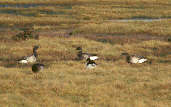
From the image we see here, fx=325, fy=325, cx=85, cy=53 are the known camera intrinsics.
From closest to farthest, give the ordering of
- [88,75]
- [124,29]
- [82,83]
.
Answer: [82,83]
[88,75]
[124,29]

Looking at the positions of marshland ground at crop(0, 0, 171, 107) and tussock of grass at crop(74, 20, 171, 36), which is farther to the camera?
tussock of grass at crop(74, 20, 171, 36)

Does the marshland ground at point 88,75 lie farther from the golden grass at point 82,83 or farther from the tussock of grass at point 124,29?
the tussock of grass at point 124,29

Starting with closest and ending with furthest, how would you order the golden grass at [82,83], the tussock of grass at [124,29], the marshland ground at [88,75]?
the golden grass at [82,83] < the marshland ground at [88,75] < the tussock of grass at [124,29]

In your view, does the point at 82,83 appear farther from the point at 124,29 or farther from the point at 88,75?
the point at 124,29

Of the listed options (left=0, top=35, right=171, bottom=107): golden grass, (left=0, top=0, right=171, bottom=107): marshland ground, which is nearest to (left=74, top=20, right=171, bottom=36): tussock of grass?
(left=0, top=0, right=171, bottom=107): marshland ground

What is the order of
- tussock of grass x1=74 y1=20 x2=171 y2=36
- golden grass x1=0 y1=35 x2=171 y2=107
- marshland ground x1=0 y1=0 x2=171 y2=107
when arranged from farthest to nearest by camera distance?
tussock of grass x1=74 y1=20 x2=171 y2=36, marshland ground x1=0 y1=0 x2=171 y2=107, golden grass x1=0 y1=35 x2=171 y2=107

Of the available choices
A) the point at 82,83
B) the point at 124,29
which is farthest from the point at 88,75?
the point at 124,29

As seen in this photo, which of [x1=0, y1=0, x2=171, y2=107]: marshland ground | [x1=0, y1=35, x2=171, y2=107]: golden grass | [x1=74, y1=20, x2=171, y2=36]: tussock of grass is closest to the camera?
[x1=0, y1=35, x2=171, y2=107]: golden grass

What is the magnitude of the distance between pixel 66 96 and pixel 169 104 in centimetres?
444

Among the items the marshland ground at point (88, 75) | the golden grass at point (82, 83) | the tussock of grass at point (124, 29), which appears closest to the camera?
the golden grass at point (82, 83)

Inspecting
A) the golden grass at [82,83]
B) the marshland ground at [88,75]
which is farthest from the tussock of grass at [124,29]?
the golden grass at [82,83]

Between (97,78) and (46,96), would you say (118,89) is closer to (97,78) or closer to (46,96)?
(97,78)

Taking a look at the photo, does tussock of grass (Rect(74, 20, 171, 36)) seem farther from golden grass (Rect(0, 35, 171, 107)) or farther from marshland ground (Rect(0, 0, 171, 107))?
golden grass (Rect(0, 35, 171, 107))

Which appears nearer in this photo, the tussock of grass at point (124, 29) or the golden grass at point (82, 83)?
the golden grass at point (82, 83)
